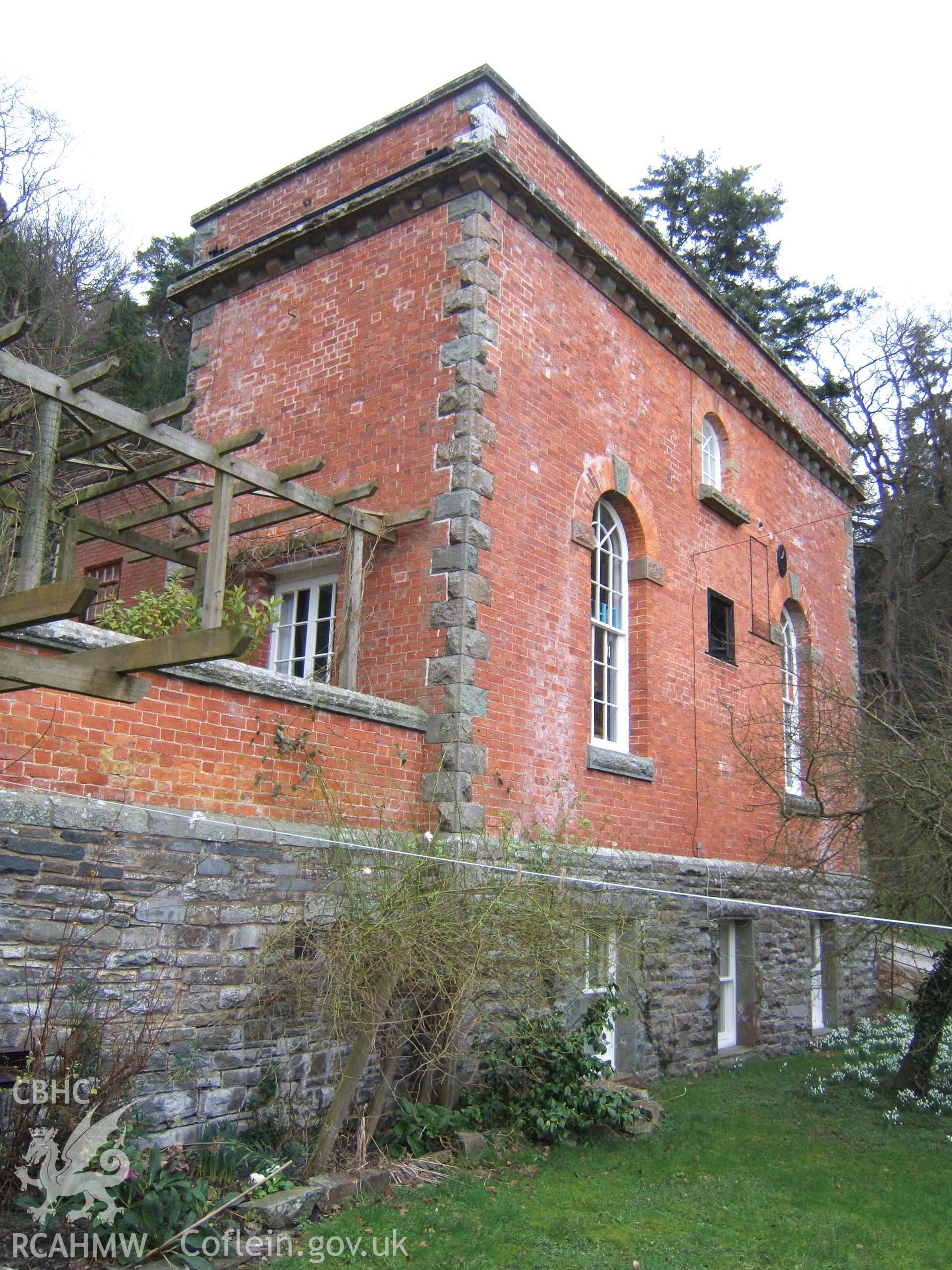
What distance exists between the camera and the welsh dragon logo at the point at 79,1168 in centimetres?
520

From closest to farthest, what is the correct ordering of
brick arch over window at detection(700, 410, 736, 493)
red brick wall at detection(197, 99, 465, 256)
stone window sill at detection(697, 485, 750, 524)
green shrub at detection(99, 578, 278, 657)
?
green shrub at detection(99, 578, 278, 657) → red brick wall at detection(197, 99, 465, 256) → stone window sill at detection(697, 485, 750, 524) → brick arch over window at detection(700, 410, 736, 493)

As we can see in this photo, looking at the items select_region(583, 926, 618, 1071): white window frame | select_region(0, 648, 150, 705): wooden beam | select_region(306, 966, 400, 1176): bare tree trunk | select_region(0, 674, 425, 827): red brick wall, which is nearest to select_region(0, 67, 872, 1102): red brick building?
select_region(0, 674, 425, 827): red brick wall

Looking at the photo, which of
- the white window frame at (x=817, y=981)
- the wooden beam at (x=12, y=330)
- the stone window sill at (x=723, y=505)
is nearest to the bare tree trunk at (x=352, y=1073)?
the wooden beam at (x=12, y=330)

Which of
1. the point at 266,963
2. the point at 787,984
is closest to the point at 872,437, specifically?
the point at 787,984

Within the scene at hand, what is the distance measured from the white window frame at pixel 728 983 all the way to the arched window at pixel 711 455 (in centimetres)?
553

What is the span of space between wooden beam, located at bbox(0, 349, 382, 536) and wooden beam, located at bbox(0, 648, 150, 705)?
2475 millimetres

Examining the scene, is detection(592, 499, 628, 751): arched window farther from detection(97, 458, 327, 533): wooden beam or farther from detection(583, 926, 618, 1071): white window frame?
detection(97, 458, 327, 533): wooden beam

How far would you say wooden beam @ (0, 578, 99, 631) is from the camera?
413 cm

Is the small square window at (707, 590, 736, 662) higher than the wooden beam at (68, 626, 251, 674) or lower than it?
higher

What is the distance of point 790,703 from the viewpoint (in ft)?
42.5

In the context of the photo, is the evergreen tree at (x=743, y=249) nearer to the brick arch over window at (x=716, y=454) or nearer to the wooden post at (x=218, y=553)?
the brick arch over window at (x=716, y=454)

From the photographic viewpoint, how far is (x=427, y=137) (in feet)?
34.1

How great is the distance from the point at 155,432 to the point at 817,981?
11.6m

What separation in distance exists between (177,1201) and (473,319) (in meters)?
7.22
